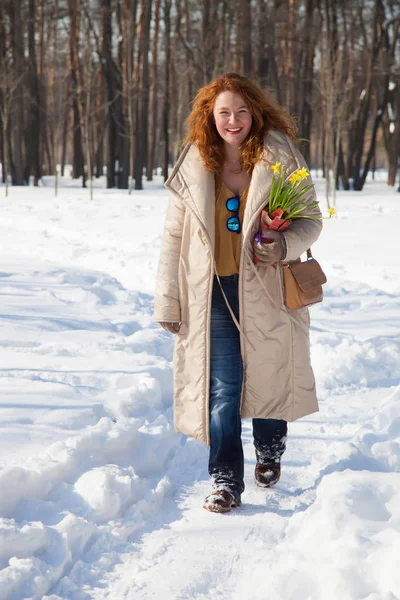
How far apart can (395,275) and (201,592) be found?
7661 mm

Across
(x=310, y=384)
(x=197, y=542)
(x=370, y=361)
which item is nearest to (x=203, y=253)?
(x=310, y=384)

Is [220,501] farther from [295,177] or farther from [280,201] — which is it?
[295,177]

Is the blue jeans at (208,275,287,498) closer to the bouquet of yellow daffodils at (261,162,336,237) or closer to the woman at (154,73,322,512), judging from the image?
the woman at (154,73,322,512)

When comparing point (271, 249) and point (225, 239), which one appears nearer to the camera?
point (271, 249)

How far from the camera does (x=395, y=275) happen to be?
960cm

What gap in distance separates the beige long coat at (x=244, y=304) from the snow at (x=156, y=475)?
41 centimetres

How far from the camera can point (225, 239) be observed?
3.15m

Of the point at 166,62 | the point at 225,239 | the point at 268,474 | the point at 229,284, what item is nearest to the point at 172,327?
the point at 229,284

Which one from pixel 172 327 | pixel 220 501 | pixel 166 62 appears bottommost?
pixel 220 501

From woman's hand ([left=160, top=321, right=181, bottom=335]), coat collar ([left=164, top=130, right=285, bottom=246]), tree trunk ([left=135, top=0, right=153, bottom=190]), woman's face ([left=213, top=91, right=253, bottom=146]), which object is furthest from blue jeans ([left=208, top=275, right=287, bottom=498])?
tree trunk ([left=135, top=0, right=153, bottom=190])

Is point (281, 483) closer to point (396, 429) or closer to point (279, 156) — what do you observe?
point (396, 429)

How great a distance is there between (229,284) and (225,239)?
0.63 feet

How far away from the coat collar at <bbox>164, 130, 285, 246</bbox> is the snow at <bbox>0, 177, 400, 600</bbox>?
1.15 meters

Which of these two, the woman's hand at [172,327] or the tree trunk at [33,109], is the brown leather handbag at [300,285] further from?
the tree trunk at [33,109]
